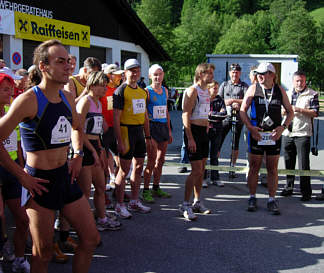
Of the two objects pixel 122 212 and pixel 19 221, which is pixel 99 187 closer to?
pixel 122 212

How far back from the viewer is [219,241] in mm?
4219

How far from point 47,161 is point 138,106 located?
7.94 feet

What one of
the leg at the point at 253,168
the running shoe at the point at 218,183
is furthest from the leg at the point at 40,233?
the running shoe at the point at 218,183

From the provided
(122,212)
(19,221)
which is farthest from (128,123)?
(19,221)

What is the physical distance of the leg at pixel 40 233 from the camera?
2566 millimetres

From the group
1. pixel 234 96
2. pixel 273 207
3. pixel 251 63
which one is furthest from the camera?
pixel 251 63

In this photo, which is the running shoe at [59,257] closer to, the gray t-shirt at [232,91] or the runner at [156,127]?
the runner at [156,127]

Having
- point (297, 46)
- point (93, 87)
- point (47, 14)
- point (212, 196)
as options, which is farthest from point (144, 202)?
point (297, 46)

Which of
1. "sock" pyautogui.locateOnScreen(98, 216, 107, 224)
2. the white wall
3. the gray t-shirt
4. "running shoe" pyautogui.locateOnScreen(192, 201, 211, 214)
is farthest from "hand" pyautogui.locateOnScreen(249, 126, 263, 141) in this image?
the white wall

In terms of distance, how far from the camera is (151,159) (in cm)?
572

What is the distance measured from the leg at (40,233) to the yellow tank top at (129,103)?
2.41 metres

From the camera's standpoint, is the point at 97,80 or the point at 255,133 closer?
the point at 97,80

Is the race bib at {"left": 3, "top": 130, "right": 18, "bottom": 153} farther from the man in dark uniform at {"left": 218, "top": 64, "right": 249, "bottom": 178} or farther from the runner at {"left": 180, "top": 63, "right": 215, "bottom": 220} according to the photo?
the man in dark uniform at {"left": 218, "top": 64, "right": 249, "bottom": 178}

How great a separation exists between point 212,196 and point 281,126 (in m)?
1.68
